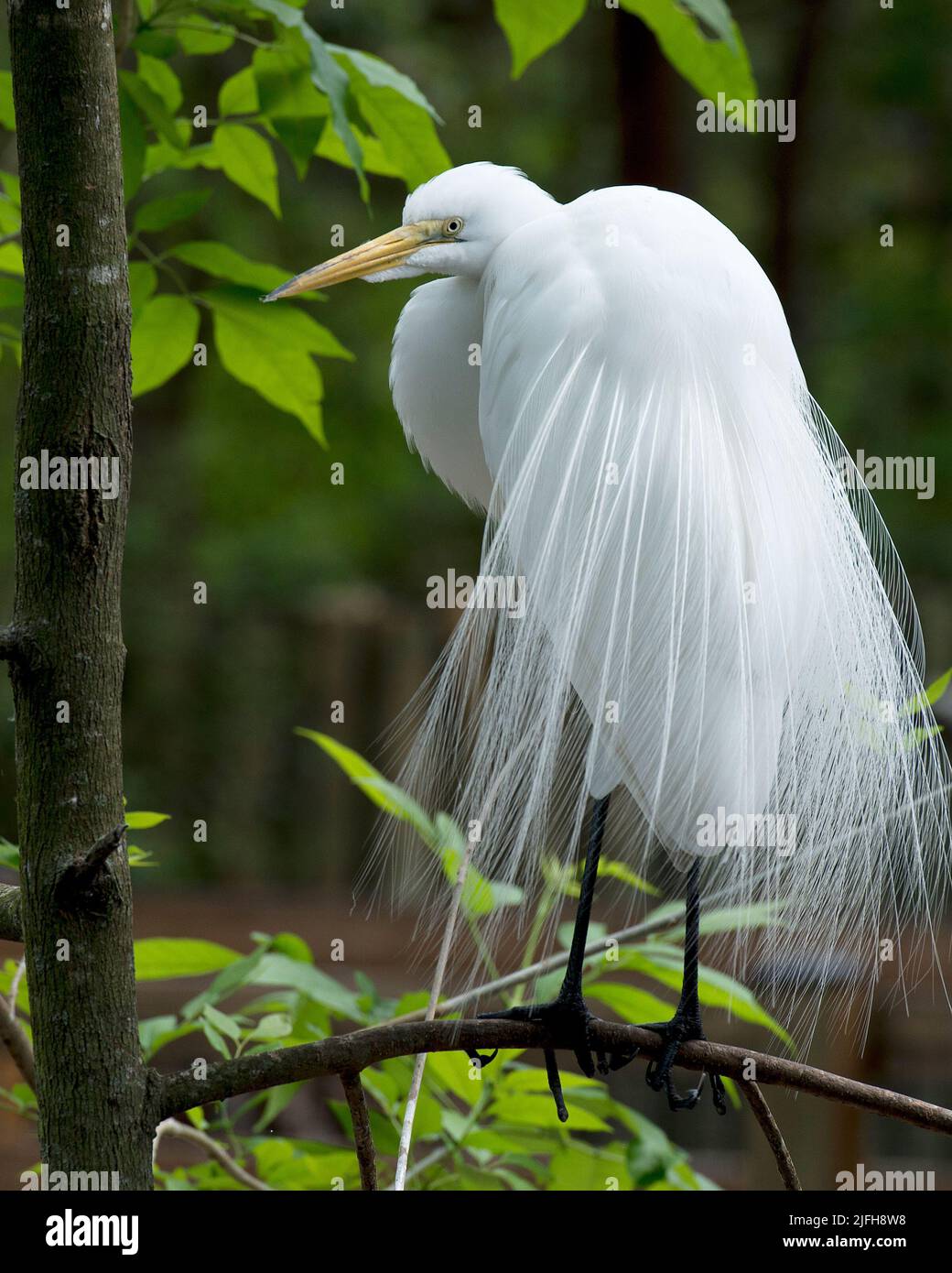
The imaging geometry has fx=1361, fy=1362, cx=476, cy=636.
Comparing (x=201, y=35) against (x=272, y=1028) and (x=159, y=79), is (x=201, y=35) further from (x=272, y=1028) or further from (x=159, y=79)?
(x=272, y=1028)

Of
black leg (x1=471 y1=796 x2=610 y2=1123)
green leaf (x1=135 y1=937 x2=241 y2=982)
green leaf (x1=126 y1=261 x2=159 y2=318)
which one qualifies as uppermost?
green leaf (x1=126 y1=261 x2=159 y2=318)

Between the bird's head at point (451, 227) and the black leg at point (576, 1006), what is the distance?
2.00 feet

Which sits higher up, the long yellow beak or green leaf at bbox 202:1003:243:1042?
the long yellow beak

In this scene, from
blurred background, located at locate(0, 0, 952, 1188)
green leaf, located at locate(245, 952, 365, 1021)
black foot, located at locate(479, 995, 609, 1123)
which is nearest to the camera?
green leaf, located at locate(245, 952, 365, 1021)

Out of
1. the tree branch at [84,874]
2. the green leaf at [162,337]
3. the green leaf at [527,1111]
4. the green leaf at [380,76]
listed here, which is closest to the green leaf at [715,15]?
the green leaf at [380,76]

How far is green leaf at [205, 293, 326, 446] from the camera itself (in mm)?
1174

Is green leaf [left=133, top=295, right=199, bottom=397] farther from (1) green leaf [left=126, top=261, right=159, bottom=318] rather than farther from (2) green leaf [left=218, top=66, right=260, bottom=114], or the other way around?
(2) green leaf [left=218, top=66, right=260, bottom=114]

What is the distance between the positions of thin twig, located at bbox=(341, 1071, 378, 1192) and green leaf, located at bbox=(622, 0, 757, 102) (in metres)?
0.88

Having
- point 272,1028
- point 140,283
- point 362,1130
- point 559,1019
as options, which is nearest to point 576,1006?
point 559,1019

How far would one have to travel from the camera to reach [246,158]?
120 centimetres

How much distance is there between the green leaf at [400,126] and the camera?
1.12m

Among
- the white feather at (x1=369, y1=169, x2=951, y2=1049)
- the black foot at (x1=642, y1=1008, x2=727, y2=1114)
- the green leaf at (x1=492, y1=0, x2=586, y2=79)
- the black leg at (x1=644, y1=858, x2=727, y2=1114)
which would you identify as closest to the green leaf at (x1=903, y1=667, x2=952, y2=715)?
the white feather at (x1=369, y1=169, x2=951, y2=1049)

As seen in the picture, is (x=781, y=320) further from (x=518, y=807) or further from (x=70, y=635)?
(x=70, y=635)

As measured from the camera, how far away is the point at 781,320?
1.38m
